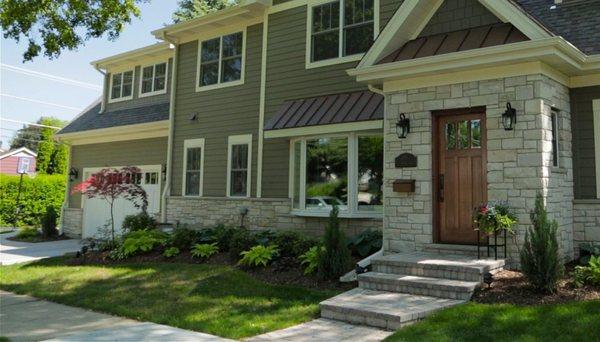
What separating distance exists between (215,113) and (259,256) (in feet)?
18.9

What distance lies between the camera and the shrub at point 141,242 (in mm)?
11180

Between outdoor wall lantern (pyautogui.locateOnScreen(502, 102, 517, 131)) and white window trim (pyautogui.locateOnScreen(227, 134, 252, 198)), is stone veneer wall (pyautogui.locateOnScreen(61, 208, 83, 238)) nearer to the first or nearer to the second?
white window trim (pyautogui.locateOnScreen(227, 134, 252, 198))

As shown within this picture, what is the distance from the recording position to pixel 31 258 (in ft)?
41.7

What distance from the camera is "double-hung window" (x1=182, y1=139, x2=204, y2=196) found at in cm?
1398

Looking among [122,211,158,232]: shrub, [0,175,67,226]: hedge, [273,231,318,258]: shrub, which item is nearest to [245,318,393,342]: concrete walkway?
[273,231,318,258]: shrub

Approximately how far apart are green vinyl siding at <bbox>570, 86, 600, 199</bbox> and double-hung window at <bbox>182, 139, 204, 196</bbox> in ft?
30.2

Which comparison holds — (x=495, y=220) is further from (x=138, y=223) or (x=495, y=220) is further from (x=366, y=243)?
(x=138, y=223)

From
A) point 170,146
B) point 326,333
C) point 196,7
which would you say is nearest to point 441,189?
point 326,333

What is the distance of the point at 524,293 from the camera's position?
635 cm

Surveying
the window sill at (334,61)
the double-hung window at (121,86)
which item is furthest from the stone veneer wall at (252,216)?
the double-hung window at (121,86)

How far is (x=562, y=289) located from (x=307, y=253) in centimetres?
399

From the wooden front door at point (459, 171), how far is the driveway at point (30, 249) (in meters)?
10.2

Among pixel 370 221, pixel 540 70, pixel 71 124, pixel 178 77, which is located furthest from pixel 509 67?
pixel 71 124

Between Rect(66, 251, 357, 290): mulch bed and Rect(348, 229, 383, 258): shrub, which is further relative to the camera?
Rect(348, 229, 383, 258): shrub
